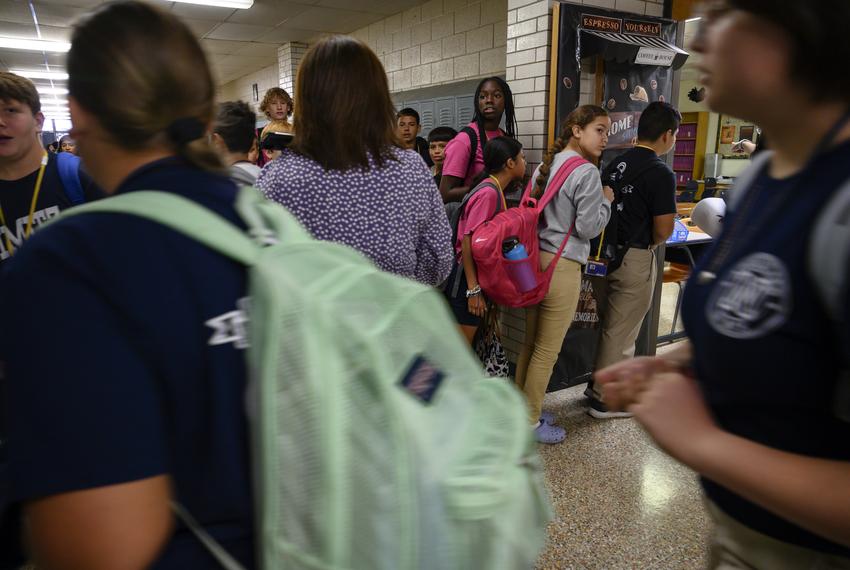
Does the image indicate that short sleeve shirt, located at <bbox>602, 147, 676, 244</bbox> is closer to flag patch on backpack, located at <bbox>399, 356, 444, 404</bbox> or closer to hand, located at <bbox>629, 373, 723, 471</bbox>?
hand, located at <bbox>629, 373, 723, 471</bbox>

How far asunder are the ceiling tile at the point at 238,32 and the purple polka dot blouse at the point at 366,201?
22.9 feet

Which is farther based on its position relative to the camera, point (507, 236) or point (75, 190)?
point (507, 236)

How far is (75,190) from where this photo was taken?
6.61ft

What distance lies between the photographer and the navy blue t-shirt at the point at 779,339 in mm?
645

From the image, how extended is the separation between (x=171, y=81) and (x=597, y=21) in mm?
3228

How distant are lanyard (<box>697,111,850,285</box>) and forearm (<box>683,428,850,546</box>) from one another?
0.24 m

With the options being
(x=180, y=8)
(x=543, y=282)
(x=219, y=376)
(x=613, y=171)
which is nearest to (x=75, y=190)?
(x=219, y=376)

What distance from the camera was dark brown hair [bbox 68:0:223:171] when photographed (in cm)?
66

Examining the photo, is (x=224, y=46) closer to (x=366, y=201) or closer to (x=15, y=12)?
(x=15, y=12)

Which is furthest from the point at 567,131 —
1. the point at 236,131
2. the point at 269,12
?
the point at 269,12

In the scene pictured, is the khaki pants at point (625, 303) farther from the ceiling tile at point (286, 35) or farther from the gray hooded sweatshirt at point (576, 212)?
the ceiling tile at point (286, 35)

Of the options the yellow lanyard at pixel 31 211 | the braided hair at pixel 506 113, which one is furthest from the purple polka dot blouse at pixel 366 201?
the braided hair at pixel 506 113

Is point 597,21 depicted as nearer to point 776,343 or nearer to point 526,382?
point 526,382

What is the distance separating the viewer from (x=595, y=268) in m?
3.10
